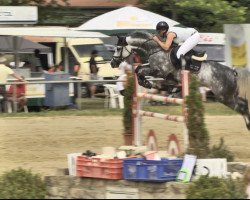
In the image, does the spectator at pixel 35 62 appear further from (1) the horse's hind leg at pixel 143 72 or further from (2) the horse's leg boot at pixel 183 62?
(2) the horse's leg boot at pixel 183 62

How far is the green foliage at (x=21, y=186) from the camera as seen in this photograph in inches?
291

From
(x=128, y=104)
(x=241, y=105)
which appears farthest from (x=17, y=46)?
(x=128, y=104)

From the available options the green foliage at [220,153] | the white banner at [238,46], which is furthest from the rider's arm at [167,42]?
the green foliage at [220,153]

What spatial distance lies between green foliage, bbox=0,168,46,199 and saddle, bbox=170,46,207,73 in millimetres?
5019

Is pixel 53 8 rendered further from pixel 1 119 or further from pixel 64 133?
pixel 64 133

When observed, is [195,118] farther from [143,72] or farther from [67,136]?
[67,136]

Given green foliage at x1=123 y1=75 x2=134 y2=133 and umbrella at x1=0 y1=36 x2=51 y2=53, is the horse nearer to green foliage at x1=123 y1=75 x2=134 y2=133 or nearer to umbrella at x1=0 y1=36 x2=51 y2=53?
green foliage at x1=123 y1=75 x2=134 y2=133

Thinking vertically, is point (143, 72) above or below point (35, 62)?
above

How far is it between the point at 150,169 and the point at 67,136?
19.4 ft

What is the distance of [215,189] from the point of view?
22.9 ft

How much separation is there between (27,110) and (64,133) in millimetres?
3885

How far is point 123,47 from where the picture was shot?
41.4 feet

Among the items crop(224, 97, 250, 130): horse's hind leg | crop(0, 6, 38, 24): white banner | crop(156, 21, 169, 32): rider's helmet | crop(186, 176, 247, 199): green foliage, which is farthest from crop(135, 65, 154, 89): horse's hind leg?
crop(0, 6, 38, 24): white banner

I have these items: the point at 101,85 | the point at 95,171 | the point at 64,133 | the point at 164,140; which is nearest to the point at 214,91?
the point at 164,140
